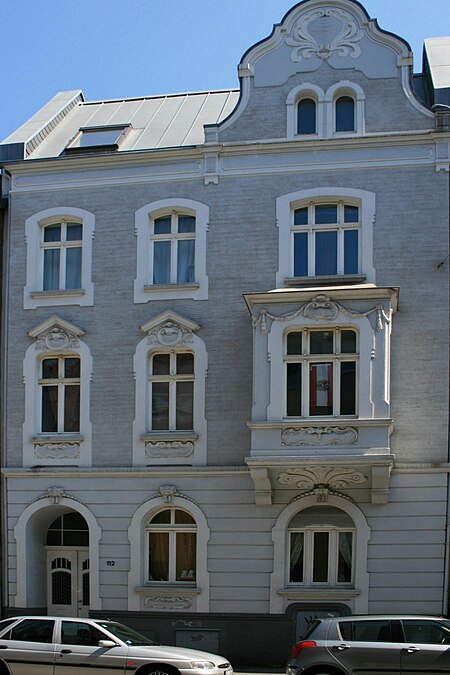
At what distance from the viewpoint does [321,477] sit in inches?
789

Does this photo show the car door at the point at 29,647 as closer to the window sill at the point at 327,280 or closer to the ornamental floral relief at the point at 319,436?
the ornamental floral relief at the point at 319,436

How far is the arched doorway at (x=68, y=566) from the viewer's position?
73.2 ft

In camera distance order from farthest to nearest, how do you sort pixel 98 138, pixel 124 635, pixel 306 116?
pixel 98 138 → pixel 306 116 → pixel 124 635

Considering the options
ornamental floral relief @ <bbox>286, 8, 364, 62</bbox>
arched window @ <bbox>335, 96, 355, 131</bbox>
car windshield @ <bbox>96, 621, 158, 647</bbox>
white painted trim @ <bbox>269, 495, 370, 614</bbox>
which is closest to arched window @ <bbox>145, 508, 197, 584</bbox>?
white painted trim @ <bbox>269, 495, 370, 614</bbox>

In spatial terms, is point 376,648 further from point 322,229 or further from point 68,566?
point 68,566

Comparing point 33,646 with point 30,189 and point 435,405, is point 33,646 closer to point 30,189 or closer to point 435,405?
point 435,405

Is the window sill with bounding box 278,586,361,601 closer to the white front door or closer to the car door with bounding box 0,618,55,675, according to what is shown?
the white front door

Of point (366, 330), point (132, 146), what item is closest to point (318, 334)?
point (366, 330)

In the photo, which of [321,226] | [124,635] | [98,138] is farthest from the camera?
[98,138]

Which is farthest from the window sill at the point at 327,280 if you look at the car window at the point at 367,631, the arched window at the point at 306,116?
the car window at the point at 367,631

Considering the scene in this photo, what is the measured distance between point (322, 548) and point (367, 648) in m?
6.09

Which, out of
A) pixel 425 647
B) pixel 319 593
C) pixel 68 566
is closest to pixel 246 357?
pixel 319 593

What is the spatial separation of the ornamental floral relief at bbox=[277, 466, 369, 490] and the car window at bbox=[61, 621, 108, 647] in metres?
5.79

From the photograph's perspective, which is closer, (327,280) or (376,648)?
(376,648)
